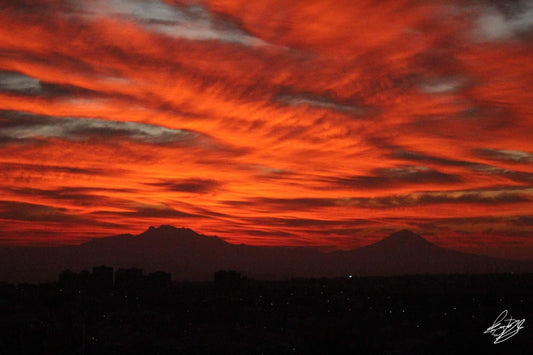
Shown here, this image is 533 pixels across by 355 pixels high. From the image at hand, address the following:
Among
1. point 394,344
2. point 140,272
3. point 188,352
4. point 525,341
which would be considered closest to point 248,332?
point 188,352

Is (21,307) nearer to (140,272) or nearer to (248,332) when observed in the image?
(248,332)

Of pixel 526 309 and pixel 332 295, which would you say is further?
pixel 332 295

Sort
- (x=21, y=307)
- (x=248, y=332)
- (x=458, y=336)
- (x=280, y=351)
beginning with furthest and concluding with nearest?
(x=21, y=307), (x=248, y=332), (x=280, y=351), (x=458, y=336)

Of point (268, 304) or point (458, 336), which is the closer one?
point (458, 336)

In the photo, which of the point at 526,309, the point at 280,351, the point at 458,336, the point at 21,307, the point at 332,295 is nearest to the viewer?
the point at 458,336

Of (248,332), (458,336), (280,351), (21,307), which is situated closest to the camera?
(458,336)

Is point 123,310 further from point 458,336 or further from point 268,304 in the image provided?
point 458,336
